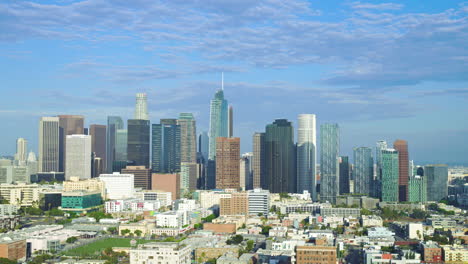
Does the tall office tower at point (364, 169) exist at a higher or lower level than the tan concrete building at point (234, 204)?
higher

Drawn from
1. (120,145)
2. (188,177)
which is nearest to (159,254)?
(188,177)

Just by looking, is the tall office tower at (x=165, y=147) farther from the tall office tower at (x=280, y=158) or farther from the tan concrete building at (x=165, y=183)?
the tall office tower at (x=280, y=158)

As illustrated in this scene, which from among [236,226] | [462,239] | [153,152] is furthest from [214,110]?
[462,239]

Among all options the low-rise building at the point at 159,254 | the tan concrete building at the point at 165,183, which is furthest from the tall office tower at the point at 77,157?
the low-rise building at the point at 159,254

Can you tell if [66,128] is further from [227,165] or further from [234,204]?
[234,204]

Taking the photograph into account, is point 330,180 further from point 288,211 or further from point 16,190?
point 16,190

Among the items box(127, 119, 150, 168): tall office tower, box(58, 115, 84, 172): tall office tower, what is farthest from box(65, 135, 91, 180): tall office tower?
box(58, 115, 84, 172): tall office tower
